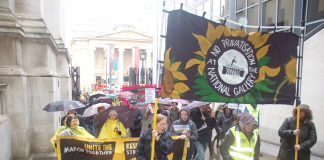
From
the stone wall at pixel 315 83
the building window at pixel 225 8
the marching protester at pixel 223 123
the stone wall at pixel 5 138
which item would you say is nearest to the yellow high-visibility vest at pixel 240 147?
the marching protester at pixel 223 123

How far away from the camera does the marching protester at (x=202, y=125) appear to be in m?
7.22

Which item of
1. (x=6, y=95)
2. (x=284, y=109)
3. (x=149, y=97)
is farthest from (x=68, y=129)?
(x=284, y=109)

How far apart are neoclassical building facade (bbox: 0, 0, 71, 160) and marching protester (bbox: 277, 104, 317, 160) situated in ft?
16.3

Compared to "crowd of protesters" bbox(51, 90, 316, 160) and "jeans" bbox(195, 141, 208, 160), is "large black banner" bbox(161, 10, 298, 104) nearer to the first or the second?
"crowd of protesters" bbox(51, 90, 316, 160)

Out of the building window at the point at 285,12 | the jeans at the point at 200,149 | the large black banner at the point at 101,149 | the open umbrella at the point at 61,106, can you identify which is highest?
the building window at the point at 285,12

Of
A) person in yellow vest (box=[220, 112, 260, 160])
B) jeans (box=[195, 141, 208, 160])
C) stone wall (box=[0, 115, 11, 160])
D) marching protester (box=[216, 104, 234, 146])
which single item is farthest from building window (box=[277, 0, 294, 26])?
stone wall (box=[0, 115, 11, 160])

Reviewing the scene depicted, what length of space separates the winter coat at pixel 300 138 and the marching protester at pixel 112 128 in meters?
3.09

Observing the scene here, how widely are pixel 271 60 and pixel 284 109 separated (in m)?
6.63

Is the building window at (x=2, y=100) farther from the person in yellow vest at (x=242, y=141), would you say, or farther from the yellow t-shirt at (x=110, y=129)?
the person in yellow vest at (x=242, y=141)

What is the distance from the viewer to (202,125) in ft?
24.5

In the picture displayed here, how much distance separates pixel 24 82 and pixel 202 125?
13.6 feet

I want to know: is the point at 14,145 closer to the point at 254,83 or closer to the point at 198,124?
the point at 198,124

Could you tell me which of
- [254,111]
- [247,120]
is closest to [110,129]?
[247,120]

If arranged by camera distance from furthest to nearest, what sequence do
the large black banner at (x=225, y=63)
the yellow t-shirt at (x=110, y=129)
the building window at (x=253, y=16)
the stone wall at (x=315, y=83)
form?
the building window at (x=253, y=16)
the stone wall at (x=315, y=83)
the yellow t-shirt at (x=110, y=129)
the large black banner at (x=225, y=63)
